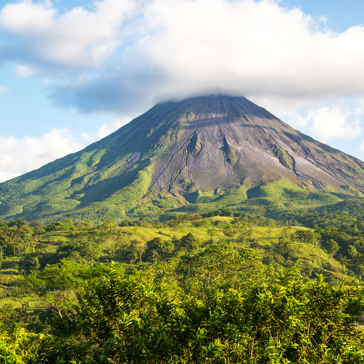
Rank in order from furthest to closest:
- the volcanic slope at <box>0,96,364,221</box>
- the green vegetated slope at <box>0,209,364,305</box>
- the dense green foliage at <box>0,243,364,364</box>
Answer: the volcanic slope at <box>0,96,364,221</box> → the green vegetated slope at <box>0,209,364,305</box> → the dense green foliage at <box>0,243,364,364</box>

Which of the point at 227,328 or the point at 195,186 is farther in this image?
the point at 195,186

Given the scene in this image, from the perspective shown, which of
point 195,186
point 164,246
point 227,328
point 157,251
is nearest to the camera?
point 227,328

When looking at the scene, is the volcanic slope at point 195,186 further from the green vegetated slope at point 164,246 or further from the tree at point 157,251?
the tree at point 157,251

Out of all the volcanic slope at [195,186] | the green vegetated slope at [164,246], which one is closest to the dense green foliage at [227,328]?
the green vegetated slope at [164,246]

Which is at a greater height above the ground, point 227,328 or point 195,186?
point 195,186

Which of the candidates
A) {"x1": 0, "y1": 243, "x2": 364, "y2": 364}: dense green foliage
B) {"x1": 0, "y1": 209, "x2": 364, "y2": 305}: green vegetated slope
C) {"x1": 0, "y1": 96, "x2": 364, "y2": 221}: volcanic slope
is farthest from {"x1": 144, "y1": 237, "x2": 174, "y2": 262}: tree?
{"x1": 0, "y1": 96, "x2": 364, "y2": 221}: volcanic slope

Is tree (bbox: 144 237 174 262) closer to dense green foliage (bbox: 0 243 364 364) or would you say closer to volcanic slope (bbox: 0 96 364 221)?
dense green foliage (bbox: 0 243 364 364)

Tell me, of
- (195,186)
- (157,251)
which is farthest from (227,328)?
(195,186)

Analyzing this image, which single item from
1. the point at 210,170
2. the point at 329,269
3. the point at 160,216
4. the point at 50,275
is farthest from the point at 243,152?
the point at 50,275

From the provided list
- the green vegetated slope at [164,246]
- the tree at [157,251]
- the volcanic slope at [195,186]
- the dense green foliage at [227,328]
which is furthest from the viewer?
the volcanic slope at [195,186]

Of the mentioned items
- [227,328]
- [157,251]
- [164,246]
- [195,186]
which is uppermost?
[195,186]

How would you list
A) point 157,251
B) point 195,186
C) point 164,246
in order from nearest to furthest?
point 157,251 → point 164,246 → point 195,186

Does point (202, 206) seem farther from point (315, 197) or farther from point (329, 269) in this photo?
point (329, 269)

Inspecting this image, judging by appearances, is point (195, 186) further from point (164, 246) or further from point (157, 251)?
point (157, 251)
